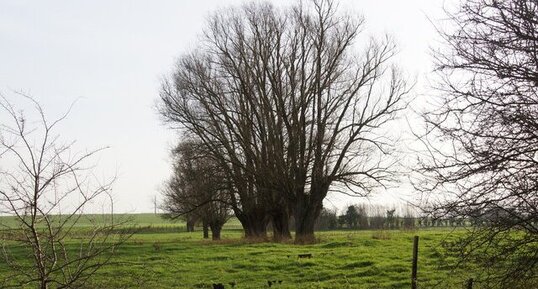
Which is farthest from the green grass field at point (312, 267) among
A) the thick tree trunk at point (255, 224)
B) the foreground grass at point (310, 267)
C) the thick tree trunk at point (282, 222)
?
the thick tree trunk at point (255, 224)

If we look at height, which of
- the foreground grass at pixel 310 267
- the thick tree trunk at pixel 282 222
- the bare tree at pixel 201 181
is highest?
the bare tree at pixel 201 181

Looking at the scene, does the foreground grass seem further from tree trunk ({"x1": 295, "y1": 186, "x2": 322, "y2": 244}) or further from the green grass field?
tree trunk ({"x1": 295, "y1": 186, "x2": 322, "y2": 244})

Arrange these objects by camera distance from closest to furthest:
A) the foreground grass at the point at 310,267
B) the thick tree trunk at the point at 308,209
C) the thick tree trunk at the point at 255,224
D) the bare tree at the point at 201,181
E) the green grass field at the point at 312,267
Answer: the green grass field at the point at 312,267 < the foreground grass at the point at 310,267 < the thick tree trunk at the point at 308,209 < the bare tree at the point at 201,181 < the thick tree trunk at the point at 255,224

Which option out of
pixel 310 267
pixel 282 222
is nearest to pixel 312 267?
pixel 310 267

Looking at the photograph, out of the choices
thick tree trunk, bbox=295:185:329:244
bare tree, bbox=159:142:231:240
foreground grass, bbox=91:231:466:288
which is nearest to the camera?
foreground grass, bbox=91:231:466:288

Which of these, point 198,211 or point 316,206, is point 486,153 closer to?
point 316,206

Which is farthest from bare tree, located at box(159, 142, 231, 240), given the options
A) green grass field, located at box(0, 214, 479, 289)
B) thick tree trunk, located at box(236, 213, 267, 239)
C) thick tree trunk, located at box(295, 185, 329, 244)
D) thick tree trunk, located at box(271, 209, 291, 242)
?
green grass field, located at box(0, 214, 479, 289)

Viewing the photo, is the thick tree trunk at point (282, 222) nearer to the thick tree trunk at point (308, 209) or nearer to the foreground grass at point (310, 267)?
the thick tree trunk at point (308, 209)

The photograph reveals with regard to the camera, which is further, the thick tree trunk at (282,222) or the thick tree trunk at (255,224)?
the thick tree trunk at (255,224)

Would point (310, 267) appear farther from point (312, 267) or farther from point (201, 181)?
point (201, 181)

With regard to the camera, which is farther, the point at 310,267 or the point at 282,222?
the point at 282,222

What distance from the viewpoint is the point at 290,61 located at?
104 ft

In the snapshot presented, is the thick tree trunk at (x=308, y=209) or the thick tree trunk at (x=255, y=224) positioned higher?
the thick tree trunk at (x=308, y=209)

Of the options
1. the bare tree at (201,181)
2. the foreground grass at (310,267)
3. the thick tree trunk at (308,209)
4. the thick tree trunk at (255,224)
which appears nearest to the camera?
the foreground grass at (310,267)
